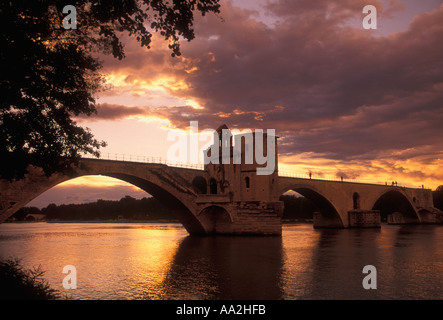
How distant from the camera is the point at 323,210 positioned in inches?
2862

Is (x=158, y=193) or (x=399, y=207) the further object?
(x=399, y=207)

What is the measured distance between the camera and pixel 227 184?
4691 cm

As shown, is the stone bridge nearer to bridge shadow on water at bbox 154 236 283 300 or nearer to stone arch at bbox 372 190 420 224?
bridge shadow on water at bbox 154 236 283 300

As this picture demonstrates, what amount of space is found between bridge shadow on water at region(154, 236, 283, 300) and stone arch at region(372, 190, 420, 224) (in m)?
66.5

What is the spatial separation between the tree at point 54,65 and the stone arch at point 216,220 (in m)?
29.6

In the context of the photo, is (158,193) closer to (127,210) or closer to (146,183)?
(146,183)

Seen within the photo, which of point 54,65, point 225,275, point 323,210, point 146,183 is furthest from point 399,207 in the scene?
point 54,65

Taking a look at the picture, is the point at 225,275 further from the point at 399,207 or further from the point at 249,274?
the point at 399,207

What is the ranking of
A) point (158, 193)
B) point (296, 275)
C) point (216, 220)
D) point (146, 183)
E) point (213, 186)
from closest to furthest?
point (296, 275) → point (146, 183) → point (158, 193) → point (216, 220) → point (213, 186)

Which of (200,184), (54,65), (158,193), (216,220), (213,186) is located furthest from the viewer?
(200,184)

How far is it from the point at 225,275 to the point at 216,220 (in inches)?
1069

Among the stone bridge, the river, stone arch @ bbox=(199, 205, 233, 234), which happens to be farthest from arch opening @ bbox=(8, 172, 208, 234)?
the river

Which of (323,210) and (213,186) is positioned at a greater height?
(213,186)

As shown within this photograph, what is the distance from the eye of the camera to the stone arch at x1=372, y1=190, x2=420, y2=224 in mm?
87625
